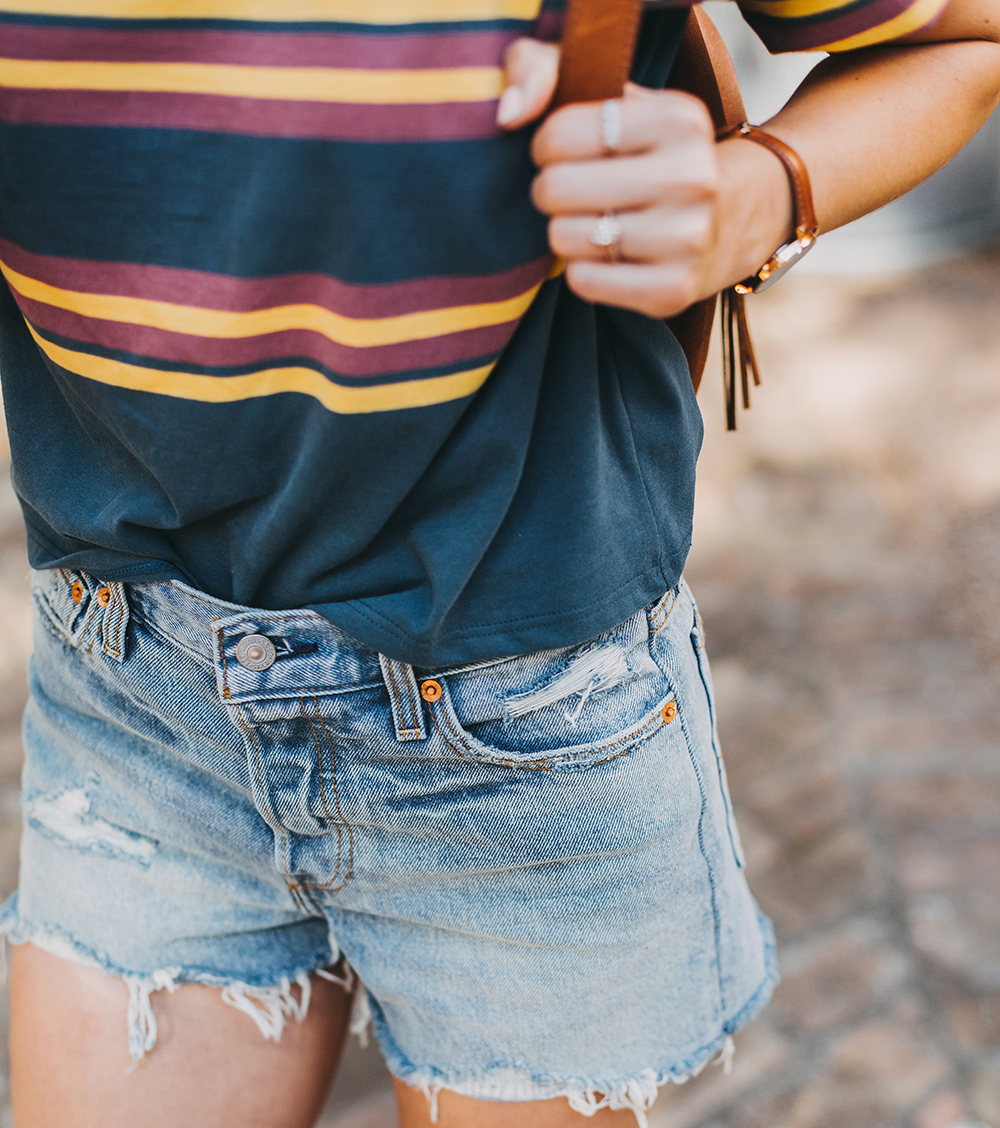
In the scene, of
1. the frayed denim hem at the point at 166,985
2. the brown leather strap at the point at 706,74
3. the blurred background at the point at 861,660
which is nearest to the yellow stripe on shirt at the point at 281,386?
the brown leather strap at the point at 706,74

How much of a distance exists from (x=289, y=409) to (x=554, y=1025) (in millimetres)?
520

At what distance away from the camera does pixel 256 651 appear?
30.6 inches

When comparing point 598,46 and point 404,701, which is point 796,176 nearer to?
point 598,46

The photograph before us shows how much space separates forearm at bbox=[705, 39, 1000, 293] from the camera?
2.35ft

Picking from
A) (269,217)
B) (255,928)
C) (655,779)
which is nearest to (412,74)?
(269,217)

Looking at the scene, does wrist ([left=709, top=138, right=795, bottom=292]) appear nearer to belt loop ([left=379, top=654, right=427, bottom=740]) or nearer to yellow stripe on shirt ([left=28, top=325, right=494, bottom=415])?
yellow stripe on shirt ([left=28, top=325, right=494, bottom=415])

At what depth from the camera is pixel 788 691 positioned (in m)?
2.27

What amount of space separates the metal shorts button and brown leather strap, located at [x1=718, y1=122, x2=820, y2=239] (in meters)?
0.43

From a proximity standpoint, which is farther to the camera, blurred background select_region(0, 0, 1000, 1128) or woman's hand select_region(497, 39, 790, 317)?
blurred background select_region(0, 0, 1000, 1128)

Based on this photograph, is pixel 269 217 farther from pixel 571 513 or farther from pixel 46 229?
pixel 571 513

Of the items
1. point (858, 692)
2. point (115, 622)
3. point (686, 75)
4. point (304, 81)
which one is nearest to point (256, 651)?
point (115, 622)

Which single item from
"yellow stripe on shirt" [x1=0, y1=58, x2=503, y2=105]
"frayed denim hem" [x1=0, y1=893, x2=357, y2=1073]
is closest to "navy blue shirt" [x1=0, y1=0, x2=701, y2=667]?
→ "yellow stripe on shirt" [x1=0, y1=58, x2=503, y2=105]

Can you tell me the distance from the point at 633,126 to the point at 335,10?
0.18 m

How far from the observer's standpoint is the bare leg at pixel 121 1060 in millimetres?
932
